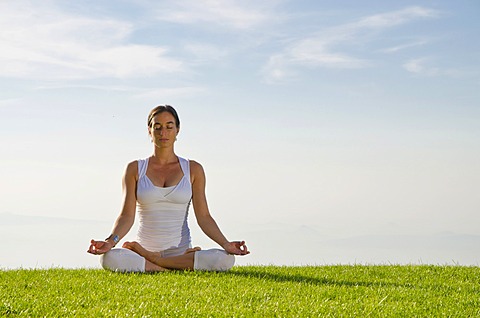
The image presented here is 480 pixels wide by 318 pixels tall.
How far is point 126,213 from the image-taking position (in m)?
8.12

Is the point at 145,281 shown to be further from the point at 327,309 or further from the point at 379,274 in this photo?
the point at 379,274

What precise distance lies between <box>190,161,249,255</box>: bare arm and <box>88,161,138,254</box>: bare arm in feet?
2.12

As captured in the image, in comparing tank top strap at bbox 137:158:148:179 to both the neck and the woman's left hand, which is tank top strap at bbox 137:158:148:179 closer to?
the neck

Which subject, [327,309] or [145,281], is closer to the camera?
[327,309]

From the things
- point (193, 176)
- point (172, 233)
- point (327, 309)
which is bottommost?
point (327, 309)

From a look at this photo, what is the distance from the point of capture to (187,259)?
8031mm

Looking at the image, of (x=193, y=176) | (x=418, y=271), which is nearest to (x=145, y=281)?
(x=193, y=176)

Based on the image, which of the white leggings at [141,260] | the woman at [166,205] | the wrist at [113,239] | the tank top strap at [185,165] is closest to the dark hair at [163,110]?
the woman at [166,205]

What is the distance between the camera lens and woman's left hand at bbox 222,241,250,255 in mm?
7848

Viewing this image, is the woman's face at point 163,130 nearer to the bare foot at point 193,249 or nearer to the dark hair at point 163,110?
the dark hair at point 163,110

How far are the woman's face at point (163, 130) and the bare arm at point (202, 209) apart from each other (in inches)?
16.6

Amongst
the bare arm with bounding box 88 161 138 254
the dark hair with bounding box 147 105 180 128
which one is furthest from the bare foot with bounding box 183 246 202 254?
the dark hair with bounding box 147 105 180 128

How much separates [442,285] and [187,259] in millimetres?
2628

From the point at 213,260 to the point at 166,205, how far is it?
2.76 ft
